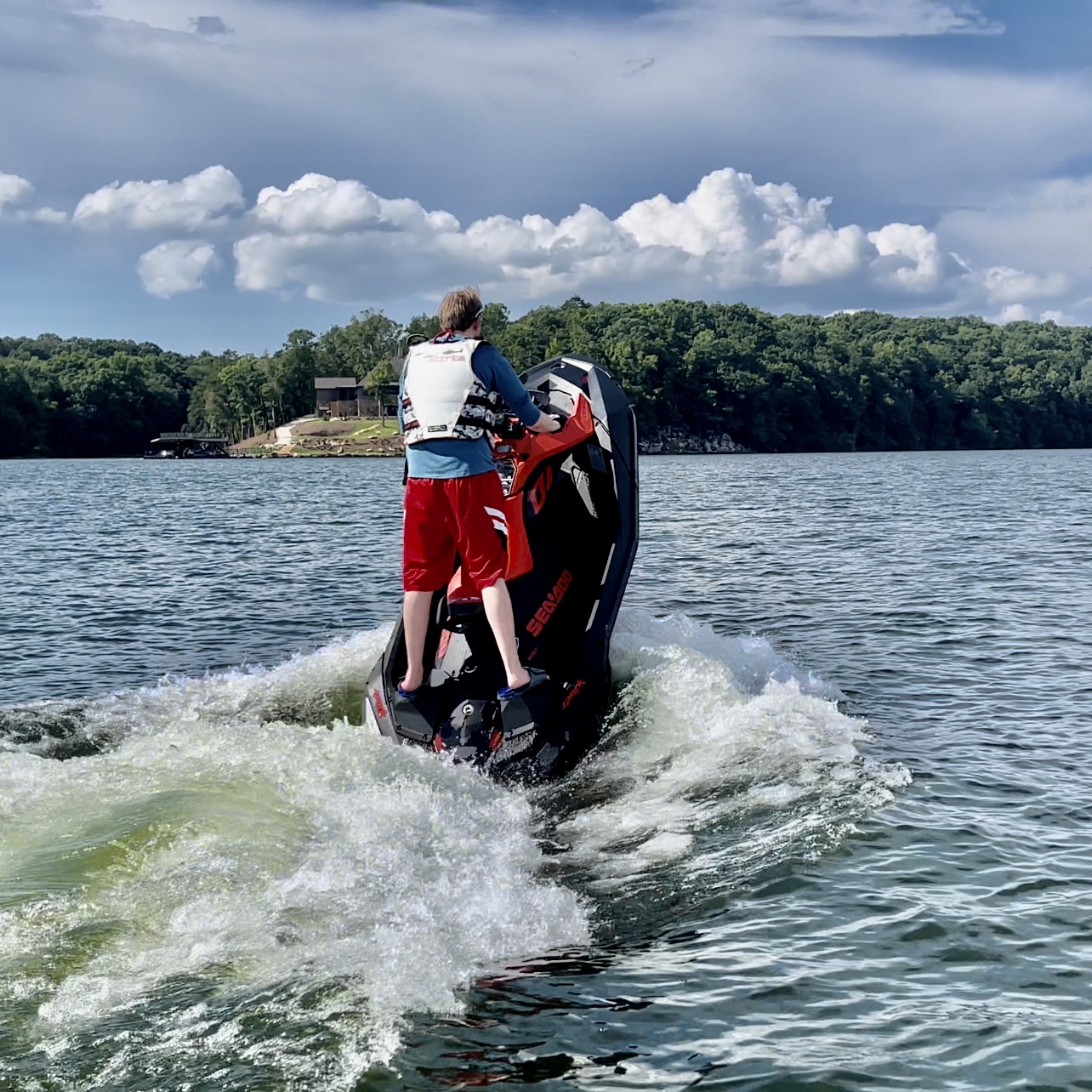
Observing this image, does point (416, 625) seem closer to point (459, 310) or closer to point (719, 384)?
point (459, 310)

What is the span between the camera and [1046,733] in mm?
Result: 7973

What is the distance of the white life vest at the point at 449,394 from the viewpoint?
20.7 feet

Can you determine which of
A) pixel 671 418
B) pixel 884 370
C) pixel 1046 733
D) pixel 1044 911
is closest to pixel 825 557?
pixel 1046 733

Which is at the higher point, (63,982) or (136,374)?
(136,374)

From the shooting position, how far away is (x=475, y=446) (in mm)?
6438

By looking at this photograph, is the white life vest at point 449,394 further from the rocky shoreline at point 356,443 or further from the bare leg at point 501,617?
the rocky shoreline at point 356,443

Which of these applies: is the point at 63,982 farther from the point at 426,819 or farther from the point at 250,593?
the point at 250,593

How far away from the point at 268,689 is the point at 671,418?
114166 millimetres

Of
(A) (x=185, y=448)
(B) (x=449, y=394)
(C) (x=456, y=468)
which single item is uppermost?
(A) (x=185, y=448)

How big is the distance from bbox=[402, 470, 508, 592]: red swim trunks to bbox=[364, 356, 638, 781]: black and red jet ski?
380mm

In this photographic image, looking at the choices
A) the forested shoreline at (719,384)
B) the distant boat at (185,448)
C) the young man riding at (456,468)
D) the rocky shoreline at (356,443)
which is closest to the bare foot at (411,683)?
the young man riding at (456,468)

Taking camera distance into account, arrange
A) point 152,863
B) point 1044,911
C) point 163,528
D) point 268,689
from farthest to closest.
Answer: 1. point 163,528
2. point 268,689
3. point 1044,911
4. point 152,863

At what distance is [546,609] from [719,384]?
388ft

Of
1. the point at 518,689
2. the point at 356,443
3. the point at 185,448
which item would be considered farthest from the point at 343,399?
the point at 518,689
